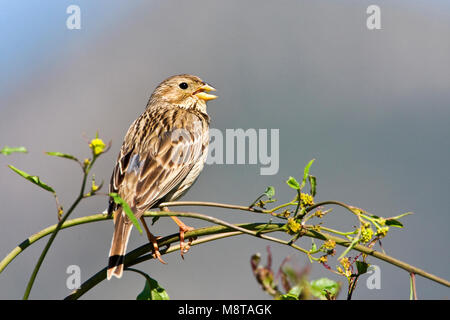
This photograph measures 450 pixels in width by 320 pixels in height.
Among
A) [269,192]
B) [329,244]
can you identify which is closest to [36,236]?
[269,192]

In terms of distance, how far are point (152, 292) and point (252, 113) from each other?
2618 centimetres

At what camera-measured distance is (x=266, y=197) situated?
2664 millimetres

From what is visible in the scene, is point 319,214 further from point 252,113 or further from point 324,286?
point 252,113

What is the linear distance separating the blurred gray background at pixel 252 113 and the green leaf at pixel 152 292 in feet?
32.4

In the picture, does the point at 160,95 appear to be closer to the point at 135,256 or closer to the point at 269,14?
the point at 135,256

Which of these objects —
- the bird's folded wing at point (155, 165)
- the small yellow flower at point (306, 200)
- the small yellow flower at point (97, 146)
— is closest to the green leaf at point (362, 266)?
the small yellow flower at point (306, 200)

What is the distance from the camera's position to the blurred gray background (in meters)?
17.8

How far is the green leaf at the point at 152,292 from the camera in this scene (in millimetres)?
2820

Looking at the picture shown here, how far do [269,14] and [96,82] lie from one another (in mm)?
23609

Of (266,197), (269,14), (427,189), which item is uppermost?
(269,14)

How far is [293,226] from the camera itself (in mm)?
2324

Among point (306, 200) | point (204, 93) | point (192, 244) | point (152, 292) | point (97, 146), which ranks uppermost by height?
point (204, 93)

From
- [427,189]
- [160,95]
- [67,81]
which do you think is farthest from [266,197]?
[67,81]

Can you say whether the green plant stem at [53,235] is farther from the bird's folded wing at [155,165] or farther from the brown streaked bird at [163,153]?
the bird's folded wing at [155,165]
